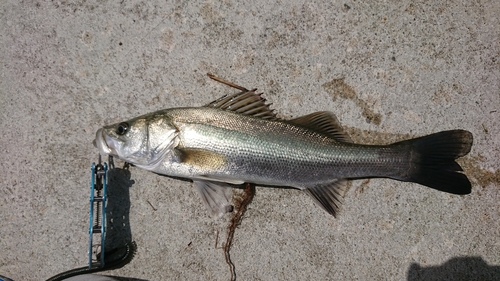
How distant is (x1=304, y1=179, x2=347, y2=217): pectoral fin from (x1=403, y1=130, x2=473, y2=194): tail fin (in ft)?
1.49

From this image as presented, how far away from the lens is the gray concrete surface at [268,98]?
2602 millimetres

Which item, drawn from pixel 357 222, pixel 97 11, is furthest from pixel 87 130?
pixel 357 222

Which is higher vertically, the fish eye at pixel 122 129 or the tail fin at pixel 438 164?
the fish eye at pixel 122 129

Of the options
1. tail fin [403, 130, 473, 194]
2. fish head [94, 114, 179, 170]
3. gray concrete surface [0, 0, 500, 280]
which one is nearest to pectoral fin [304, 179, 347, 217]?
gray concrete surface [0, 0, 500, 280]

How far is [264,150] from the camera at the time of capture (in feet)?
7.58

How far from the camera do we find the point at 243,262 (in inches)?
103

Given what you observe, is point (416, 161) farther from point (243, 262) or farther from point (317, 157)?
point (243, 262)

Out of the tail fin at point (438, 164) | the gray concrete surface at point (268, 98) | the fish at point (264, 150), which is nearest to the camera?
the fish at point (264, 150)

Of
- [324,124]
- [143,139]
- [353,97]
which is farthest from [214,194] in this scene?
[353,97]

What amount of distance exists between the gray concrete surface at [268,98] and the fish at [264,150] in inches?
9.2

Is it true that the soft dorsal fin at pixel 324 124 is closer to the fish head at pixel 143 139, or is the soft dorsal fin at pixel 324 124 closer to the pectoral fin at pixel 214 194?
the pectoral fin at pixel 214 194

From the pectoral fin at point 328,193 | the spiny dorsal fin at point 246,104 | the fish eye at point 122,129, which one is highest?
the fish eye at point 122,129

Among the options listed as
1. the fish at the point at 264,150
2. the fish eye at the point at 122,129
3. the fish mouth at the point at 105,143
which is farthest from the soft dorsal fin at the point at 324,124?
A: the fish mouth at the point at 105,143

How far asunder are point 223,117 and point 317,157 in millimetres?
682
